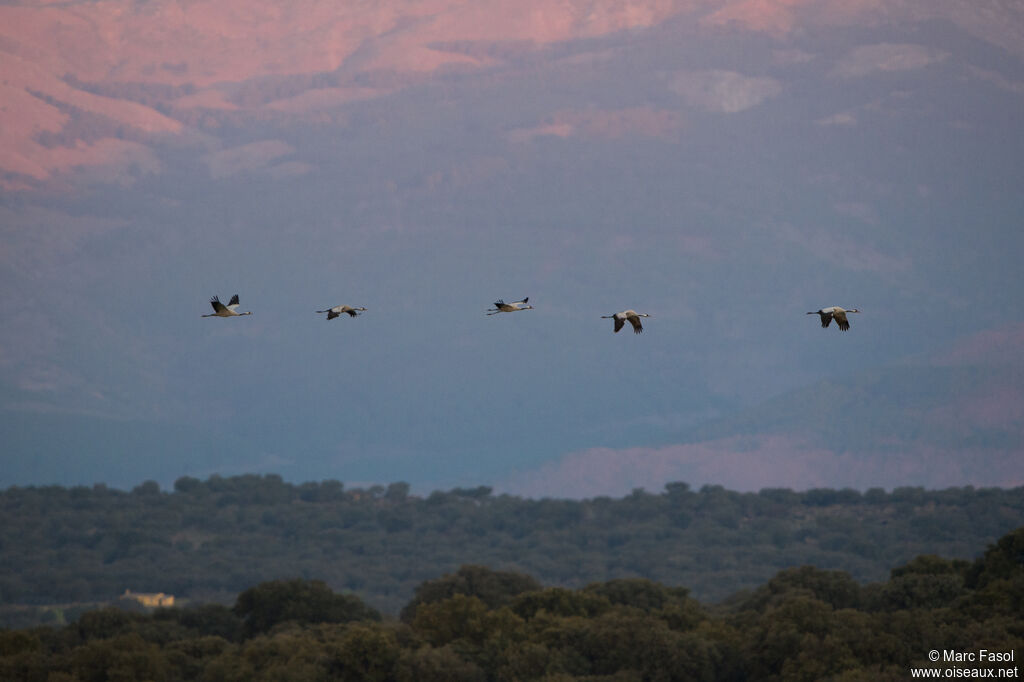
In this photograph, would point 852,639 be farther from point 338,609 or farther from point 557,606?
point 338,609

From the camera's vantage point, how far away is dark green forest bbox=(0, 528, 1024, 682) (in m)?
72.6

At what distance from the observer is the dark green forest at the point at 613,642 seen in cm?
7256

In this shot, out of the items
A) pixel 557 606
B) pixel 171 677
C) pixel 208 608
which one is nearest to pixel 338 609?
pixel 208 608

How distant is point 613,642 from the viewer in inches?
3241

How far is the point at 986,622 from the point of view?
7231 centimetres

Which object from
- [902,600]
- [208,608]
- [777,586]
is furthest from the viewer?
[208,608]

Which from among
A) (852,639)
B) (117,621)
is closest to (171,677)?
(117,621)

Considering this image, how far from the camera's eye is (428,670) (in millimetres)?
77500

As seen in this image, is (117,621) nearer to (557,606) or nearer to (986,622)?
(557,606)

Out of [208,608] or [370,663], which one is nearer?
[370,663]

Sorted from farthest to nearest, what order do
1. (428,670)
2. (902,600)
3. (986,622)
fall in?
(902,600)
(428,670)
(986,622)

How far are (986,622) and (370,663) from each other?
111 ft

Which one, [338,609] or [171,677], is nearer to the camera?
[171,677]

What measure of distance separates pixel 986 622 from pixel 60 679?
49.3 metres
